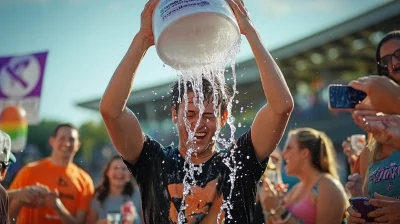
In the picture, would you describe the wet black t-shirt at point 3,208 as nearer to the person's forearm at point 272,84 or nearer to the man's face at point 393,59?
the person's forearm at point 272,84

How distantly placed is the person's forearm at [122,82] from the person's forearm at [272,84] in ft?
1.72

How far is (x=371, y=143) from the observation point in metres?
3.38

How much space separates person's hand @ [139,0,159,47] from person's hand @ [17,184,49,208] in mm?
2640

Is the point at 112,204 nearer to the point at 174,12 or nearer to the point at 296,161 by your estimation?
the point at 296,161

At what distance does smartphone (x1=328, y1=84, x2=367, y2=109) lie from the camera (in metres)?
2.66

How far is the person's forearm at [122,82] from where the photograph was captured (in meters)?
2.69

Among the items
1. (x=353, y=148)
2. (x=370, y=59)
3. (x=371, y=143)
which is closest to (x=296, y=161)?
(x=353, y=148)

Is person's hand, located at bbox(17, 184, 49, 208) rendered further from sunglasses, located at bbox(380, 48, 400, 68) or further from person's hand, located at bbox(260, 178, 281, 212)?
sunglasses, located at bbox(380, 48, 400, 68)

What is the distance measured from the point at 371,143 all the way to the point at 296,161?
1.41 meters

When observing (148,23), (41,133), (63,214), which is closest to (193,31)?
(148,23)

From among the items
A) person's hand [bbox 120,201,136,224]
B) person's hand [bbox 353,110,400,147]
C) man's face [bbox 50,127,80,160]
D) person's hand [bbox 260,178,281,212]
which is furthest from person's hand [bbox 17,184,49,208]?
person's hand [bbox 353,110,400,147]

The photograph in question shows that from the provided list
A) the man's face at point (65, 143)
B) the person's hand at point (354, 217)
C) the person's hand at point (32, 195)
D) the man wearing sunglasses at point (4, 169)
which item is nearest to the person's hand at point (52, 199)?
the person's hand at point (32, 195)

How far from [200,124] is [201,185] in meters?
0.29

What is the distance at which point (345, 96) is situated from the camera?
267cm
